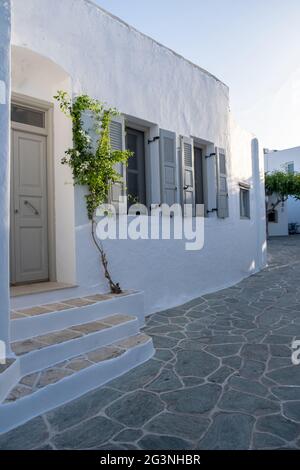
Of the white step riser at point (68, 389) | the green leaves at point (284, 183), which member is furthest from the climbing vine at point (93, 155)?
the green leaves at point (284, 183)

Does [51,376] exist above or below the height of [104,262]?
below

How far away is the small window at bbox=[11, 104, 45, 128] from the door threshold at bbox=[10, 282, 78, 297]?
2254 millimetres

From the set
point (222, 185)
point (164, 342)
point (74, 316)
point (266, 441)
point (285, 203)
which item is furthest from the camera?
point (285, 203)

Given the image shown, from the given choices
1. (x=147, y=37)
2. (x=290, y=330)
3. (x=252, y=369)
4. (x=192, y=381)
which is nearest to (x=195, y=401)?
(x=192, y=381)

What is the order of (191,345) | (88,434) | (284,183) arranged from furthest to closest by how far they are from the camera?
(284,183)
(191,345)
(88,434)

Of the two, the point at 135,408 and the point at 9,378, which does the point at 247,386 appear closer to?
the point at 135,408

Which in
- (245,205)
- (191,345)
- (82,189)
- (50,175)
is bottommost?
(191,345)

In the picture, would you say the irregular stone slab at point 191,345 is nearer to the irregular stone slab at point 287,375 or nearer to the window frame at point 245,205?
the irregular stone slab at point 287,375

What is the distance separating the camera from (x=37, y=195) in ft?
15.4

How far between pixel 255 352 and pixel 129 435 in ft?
6.72

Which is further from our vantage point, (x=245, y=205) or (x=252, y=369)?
(x=245, y=205)

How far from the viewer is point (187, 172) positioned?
6379 millimetres

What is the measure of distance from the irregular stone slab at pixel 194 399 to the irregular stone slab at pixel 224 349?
796 mm

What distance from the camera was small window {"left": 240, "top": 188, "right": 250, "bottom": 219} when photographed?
9.36 meters
